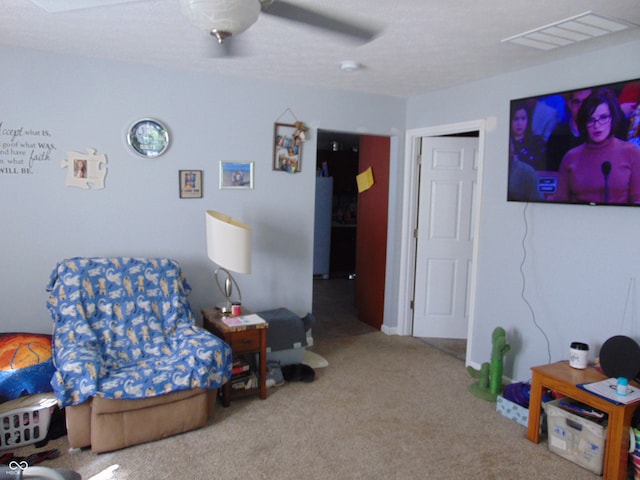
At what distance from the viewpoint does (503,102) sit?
3391 mm

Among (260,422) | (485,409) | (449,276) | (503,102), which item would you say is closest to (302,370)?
(260,422)

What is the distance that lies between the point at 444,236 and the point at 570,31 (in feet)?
7.20

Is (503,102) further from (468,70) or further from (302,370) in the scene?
(302,370)

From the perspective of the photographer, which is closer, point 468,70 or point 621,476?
point 621,476

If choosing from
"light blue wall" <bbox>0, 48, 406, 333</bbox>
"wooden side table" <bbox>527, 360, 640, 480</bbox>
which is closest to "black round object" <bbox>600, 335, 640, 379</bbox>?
"wooden side table" <bbox>527, 360, 640, 480</bbox>

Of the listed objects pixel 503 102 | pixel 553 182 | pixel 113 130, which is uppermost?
pixel 503 102

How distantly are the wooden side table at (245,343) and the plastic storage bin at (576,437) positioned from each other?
169cm

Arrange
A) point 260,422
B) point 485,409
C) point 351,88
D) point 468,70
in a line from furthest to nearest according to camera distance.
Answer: point 351,88 < point 468,70 < point 485,409 < point 260,422

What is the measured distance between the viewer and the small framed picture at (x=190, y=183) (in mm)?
3531

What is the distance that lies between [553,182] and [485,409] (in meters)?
1.50

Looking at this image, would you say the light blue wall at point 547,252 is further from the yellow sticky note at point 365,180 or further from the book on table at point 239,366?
the book on table at point 239,366

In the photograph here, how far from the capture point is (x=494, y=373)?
3.19m

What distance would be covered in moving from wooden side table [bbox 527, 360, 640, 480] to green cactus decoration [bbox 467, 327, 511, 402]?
45 centimetres

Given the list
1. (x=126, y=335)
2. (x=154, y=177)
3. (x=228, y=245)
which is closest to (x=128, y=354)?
(x=126, y=335)
